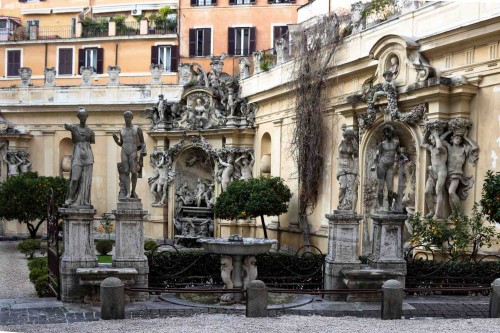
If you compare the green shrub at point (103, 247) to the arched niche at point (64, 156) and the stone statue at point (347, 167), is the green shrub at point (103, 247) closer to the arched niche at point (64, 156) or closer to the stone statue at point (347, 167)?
the arched niche at point (64, 156)

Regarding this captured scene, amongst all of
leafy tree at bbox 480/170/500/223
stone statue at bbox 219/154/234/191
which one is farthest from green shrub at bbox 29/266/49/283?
stone statue at bbox 219/154/234/191

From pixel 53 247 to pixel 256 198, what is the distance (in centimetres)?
916

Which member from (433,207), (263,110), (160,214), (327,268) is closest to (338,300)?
(327,268)

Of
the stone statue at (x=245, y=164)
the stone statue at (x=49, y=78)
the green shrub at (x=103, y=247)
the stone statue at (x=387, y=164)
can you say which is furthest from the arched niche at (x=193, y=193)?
the stone statue at (x=387, y=164)

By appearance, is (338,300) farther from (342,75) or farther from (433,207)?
(342,75)

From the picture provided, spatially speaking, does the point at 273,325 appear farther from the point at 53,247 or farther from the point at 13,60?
the point at 13,60

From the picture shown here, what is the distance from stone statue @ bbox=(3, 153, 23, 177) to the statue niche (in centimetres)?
682

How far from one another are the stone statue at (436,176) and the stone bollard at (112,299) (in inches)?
320

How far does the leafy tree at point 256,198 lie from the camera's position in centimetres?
2234

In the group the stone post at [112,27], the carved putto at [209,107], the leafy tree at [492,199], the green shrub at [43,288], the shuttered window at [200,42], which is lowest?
the green shrub at [43,288]

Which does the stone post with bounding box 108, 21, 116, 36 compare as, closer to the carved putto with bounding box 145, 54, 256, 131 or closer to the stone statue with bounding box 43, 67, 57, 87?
the stone statue with bounding box 43, 67, 57, 87

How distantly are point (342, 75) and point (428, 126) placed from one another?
457cm

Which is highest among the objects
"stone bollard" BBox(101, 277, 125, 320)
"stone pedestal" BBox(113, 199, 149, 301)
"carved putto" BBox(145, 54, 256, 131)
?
"carved putto" BBox(145, 54, 256, 131)

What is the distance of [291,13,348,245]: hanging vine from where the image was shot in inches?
837
